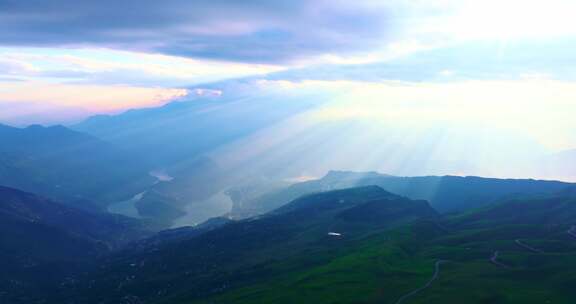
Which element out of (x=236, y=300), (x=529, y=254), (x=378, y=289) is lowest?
(x=236, y=300)

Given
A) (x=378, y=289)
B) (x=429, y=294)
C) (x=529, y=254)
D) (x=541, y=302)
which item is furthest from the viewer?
(x=529, y=254)

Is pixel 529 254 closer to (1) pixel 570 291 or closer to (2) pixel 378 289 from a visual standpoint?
(1) pixel 570 291

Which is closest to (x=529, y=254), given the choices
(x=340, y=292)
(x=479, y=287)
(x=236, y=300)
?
(x=479, y=287)

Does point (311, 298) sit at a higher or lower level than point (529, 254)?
lower

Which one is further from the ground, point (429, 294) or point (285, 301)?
point (429, 294)

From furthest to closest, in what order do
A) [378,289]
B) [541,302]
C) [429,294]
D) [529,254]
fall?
1. [529,254]
2. [378,289]
3. [429,294]
4. [541,302]

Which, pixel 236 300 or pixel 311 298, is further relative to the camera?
pixel 236 300

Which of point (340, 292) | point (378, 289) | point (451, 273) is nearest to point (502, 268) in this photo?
point (451, 273)

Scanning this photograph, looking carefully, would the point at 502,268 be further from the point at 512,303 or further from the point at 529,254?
the point at 512,303

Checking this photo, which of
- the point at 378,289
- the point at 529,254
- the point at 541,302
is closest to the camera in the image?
the point at 541,302
